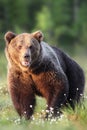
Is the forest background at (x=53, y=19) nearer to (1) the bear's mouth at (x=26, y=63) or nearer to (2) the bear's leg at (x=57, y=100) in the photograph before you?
(2) the bear's leg at (x=57, y=100)

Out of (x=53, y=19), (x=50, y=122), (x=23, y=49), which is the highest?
(x=53, y=19)

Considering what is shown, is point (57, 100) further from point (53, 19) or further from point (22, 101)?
point (53, 19)

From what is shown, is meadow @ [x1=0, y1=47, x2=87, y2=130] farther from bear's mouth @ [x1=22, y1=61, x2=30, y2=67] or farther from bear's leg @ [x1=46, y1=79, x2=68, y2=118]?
bear's mouth @ [x1=22, y1=61, x2=30, y2=67]

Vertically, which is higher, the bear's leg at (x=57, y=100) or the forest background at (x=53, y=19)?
the forest background at (x=53, y=19)

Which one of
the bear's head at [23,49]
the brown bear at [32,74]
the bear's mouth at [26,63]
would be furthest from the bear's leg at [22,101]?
the bear's mouth at [26,63]

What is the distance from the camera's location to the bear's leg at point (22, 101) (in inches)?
390

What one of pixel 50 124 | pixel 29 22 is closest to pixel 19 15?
pixel 29 22

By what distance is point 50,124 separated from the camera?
8383mm

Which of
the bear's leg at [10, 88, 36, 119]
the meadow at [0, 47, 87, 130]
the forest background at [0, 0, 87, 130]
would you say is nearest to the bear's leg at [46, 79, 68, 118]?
the meadow at [0, 47, 87, 130]

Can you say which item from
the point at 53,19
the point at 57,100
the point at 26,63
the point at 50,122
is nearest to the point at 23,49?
the point at 26,63

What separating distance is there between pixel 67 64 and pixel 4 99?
1.81 m

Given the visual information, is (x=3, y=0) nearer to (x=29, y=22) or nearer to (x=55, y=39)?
(x=29, y=22)

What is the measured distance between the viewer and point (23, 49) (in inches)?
369

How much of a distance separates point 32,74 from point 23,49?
0.49 meters
